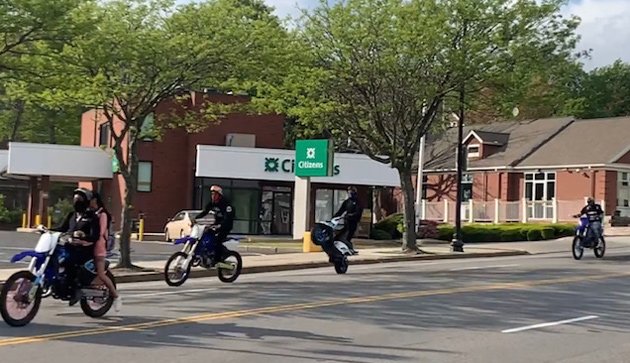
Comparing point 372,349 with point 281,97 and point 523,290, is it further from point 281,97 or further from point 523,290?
point 281,97

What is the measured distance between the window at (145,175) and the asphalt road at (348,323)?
25288 mm

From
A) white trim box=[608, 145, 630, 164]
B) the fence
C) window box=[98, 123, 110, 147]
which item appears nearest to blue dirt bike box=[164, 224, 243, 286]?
window box=[98, 123, 110, 147]

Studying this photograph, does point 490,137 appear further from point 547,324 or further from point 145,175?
point 547,324

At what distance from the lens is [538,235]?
123 ft

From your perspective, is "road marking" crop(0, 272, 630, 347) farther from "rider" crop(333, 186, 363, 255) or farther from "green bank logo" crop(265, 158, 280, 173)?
"green bank logo" crop(265, 158, 280, 173)

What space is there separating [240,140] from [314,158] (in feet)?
46.2

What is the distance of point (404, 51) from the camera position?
26516 millimetres

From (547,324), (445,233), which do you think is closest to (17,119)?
(445,233)

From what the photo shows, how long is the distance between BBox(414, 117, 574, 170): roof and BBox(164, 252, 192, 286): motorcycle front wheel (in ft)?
119

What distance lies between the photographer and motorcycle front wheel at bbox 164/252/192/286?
688 inches

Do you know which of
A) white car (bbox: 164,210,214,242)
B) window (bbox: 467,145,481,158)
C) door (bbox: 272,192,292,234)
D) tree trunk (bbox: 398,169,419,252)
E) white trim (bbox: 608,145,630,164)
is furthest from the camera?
window (bbox: 467,145,481,158)

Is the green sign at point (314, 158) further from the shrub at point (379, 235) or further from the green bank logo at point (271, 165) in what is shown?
the green bank logo at point (271, 165)

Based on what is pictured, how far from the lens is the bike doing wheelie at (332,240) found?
66.8ft

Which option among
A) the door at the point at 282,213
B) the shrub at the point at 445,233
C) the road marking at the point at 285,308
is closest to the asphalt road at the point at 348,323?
the road marking at the point at 285,308
